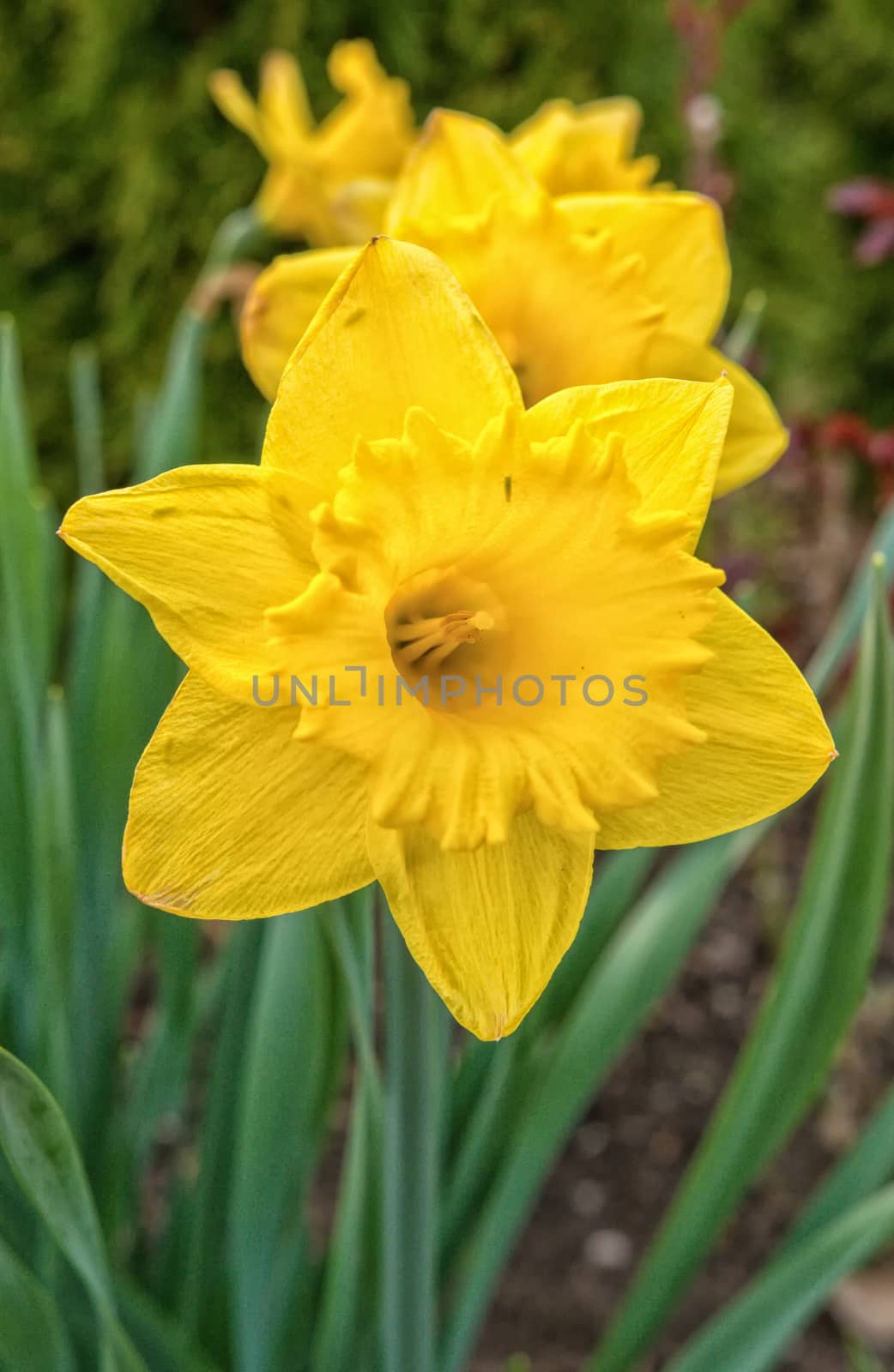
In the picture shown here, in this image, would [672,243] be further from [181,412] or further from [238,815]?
[181,412]

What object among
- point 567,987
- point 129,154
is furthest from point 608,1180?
point 129,154

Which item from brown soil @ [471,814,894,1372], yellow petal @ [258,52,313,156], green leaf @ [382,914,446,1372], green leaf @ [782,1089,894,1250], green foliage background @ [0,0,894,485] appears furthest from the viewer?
green foliage background @ [0,0,894,485]

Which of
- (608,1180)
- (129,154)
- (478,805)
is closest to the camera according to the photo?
(478,805)

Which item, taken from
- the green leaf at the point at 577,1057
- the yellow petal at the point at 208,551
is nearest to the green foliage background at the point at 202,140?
the green leaf at the point at 577,1057

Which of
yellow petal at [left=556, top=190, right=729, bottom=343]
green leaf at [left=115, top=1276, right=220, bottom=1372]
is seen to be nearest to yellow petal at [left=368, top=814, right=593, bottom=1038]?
yellow petal at [left=556, top=190, right=729, bottom=343]

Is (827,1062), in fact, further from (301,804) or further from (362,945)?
(301,804)

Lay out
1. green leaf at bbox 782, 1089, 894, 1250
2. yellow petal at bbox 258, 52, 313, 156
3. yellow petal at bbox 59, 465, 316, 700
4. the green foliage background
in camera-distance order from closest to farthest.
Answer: yellow petal at bbox 59, 465, 316, 700
green leaf at bbox 782, 1089, 894, 1250
yellow petal at bbox 258, 52, 313, 156
the green foliage background

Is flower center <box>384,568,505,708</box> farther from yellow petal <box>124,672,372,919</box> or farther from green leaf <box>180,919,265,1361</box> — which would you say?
green leaf <box>180,919,265,1361</box>
